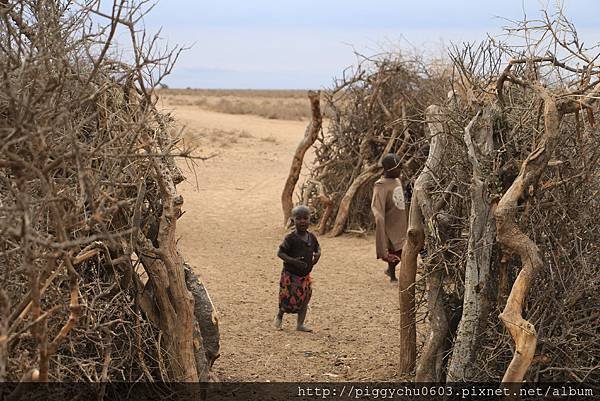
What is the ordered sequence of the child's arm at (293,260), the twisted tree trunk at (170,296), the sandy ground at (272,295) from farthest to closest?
1. the child's arm at (293,260)
2. the sandy ground at (272,295)
3. the twisted tree trunk at (170,296)

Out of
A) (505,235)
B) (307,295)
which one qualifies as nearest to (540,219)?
(505,235)

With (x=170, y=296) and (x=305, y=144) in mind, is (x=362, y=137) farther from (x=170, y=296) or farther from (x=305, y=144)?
(x=170, y=296)

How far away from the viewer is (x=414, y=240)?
5.91 meters

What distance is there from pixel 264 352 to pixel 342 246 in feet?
16.4

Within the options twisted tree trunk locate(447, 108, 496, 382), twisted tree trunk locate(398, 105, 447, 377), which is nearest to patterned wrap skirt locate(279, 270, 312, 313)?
twisted tree trunk locate(398, 105, 447, 377)

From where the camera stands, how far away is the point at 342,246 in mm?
11844

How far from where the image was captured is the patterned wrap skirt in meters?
7.36

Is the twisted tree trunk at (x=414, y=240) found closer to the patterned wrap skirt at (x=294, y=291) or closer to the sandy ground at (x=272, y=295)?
the sandy ground at (x=272, y=295)

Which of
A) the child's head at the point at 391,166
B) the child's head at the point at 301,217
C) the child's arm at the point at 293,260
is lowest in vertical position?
the child's arm at the point at 293,260

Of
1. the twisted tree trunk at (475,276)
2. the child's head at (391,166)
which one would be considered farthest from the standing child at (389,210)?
the twisted tree trunk at (475,276)

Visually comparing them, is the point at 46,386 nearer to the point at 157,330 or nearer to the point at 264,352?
the point at 157,330

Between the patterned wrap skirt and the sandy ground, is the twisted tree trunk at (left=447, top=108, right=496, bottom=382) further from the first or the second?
the patterned wrap skirt

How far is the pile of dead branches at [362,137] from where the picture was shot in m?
12.5

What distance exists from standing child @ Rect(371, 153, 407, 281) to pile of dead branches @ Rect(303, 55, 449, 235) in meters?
3.21
